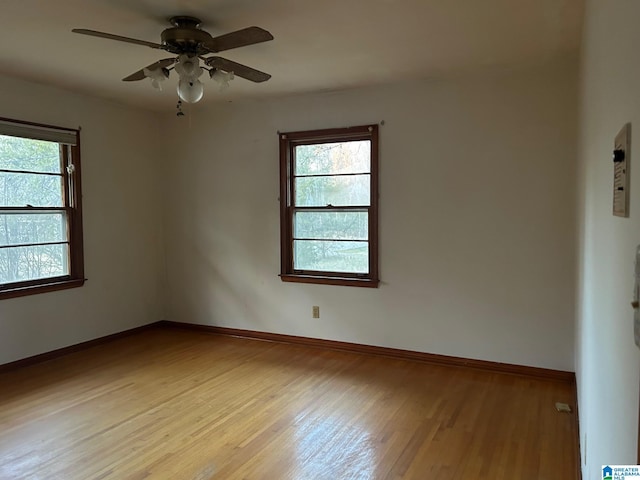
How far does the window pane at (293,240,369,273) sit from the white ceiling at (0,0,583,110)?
4.87ft

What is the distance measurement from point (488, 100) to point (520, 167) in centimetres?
60

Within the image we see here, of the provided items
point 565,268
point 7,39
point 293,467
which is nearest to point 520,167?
point 565,268

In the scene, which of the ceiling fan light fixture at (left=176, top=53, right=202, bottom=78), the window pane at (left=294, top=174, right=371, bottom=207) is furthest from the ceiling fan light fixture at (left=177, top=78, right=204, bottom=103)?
the window pane at (left=294, top=174, right=371, bottom=207)

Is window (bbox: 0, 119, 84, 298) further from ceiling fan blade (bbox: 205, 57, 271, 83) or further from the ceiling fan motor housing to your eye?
ceiling fan blade (bbox: 205, 57, 271, 83)

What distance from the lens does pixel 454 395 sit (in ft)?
11.3

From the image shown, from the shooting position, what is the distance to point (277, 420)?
3.07 metres

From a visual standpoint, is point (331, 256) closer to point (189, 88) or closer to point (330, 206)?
point (330, 206)

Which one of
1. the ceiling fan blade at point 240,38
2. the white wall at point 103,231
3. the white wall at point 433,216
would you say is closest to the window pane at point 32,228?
the white wall at point 103,231

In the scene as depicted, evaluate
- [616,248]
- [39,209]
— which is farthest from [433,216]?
[39,209]

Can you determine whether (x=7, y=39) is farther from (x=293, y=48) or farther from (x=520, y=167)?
(x=520, y=167)

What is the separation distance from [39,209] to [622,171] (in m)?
4.52

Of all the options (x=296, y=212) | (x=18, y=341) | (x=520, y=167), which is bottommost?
(x=18, y=341)

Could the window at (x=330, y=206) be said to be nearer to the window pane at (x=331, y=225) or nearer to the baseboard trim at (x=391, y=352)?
the window pane at (x=331, y=225)

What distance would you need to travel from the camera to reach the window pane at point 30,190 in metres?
4.02
